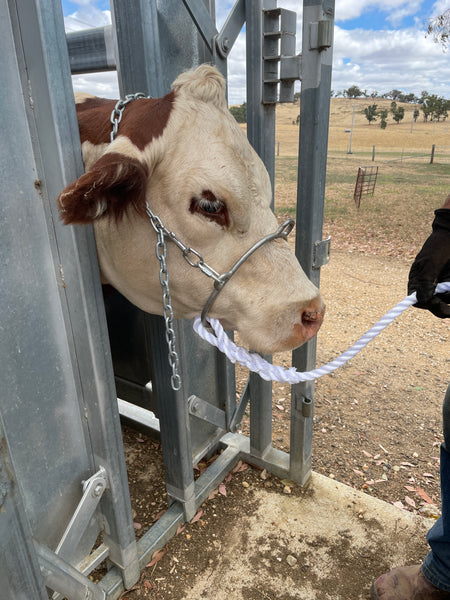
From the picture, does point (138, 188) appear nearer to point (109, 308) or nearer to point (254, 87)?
point (254, 87)

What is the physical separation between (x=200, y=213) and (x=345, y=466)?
2733 mm

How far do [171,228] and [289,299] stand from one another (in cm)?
54

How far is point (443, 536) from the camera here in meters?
2.08

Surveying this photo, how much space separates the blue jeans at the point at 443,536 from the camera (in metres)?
2.06

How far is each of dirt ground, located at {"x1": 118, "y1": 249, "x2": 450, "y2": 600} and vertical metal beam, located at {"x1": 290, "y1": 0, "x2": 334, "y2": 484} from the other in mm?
799

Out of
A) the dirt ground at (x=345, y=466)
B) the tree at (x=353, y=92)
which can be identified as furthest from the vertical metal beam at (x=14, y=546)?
the tree at (x=353, y=92)

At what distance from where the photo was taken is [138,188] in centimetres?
153

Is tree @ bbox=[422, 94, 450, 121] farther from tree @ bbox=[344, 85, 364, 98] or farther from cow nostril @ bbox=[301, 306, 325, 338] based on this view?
cow nostril @ bbox=[301, 306, 325, 338]

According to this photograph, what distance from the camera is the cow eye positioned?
5.35 feet

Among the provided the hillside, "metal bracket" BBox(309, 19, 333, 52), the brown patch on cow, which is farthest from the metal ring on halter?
the hillside

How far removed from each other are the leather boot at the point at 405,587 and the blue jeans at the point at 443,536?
0.06 meters

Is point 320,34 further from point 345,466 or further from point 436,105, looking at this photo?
point 436,105

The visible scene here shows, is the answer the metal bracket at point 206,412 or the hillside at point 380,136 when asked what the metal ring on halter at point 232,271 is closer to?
the metal bracket at point 206,412

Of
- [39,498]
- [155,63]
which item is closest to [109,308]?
[39,498]
